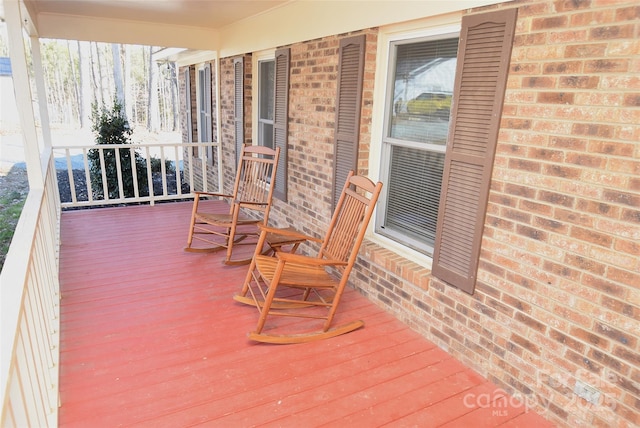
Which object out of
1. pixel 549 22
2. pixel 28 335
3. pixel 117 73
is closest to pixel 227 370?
pixel 28 335

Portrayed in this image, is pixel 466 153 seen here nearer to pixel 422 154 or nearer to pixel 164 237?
pixel 422 154

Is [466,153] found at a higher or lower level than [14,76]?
lower

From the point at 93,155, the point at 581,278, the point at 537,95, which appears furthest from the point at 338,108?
the point at 93,155

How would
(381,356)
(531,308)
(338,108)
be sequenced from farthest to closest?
(338,108) → (381,356) → (531,308)

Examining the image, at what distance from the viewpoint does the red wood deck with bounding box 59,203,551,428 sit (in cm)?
206

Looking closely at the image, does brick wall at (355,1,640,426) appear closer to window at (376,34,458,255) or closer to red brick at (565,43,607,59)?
red brick at (565,43,607,59)

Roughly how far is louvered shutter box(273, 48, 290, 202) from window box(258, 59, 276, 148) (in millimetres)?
433

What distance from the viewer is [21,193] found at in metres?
8.69

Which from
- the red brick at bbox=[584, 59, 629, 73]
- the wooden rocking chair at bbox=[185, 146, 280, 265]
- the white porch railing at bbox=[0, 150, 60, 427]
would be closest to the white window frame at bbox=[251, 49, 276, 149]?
the wooden rocking chair at bbox=[185, 146, 280, 265]

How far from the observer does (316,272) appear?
297cm

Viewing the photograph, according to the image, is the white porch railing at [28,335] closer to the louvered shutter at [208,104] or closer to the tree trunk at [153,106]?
the louvered shutter at [208,104]

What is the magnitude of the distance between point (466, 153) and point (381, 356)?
4.37 ft

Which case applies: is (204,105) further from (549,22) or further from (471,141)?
(549,22)

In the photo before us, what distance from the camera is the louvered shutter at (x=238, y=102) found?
5.36 meters
